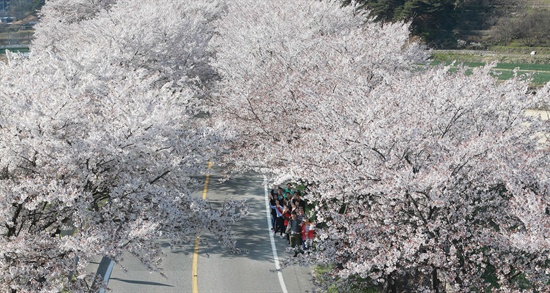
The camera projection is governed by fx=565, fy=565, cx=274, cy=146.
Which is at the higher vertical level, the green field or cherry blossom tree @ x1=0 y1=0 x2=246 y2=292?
the green field

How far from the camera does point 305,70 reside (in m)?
24.0

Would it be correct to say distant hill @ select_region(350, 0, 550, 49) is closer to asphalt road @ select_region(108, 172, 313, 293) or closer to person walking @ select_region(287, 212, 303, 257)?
asphalt road @ select_region(108, 172, 313, 293)

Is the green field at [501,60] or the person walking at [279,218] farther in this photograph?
the green field at [501,60]

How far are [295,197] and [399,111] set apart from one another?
18.9 feet

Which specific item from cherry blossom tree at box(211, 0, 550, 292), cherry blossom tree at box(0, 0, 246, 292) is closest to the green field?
cherry blossom tree at box(211, 0, 550, 292)

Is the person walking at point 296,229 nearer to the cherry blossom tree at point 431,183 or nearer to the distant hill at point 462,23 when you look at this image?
the cherry blossom tree at point 431,183

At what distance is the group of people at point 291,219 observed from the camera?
53.4ft

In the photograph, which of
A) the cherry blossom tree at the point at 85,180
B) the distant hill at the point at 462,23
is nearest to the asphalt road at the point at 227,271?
the cherry blossom tree at the point at 85,180

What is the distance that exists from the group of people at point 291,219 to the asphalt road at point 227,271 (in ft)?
1.41

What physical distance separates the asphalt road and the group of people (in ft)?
1.41

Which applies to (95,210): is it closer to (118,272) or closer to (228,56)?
(118,272)

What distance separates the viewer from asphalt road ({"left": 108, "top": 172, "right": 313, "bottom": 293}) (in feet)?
49.5

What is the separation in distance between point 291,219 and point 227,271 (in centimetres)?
245

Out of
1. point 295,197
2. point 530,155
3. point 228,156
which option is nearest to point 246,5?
point 228,156
